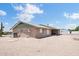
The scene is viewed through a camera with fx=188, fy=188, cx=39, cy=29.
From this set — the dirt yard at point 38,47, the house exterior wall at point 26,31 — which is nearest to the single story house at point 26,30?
the house exterior wall at point 26,31

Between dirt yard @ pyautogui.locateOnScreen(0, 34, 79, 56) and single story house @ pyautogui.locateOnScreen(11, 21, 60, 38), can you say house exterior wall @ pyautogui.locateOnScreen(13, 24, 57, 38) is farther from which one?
dirt yard @ pyautogui.locateOnScreen(0, 34, 79, 56)

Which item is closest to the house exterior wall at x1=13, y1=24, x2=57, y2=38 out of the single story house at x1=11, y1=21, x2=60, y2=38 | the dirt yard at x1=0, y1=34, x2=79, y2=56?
the single story house at x1=11, y1=21, x2=60, y2=38

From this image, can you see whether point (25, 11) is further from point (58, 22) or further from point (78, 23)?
point (78, 23)

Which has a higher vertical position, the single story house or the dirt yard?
the single story house

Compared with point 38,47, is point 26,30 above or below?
above

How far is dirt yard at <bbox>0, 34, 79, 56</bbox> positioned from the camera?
552cm

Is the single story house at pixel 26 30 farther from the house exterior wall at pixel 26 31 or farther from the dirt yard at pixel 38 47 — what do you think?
the dirt yard at pixel 38 47

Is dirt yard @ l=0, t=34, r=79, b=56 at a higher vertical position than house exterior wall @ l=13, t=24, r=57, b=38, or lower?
lower

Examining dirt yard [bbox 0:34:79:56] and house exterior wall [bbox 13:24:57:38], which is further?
house exterior wall [bbox 13:24:57:38]

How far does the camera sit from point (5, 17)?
619 cm

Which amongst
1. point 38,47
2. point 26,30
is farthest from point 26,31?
point 38,47

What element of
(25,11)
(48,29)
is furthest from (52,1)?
(48,29)

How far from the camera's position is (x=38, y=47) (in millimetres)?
6000

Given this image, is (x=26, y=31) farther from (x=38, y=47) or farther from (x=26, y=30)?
(x=38, y=47)
